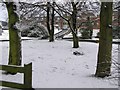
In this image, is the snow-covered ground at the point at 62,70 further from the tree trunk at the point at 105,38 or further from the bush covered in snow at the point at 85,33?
the bush covered in snow at the point at 85,33

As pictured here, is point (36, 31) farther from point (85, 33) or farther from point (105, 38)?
point (105, 38)

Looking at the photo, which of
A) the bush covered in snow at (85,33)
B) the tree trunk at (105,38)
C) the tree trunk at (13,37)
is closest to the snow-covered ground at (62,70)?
the tree trunk at (105,38)

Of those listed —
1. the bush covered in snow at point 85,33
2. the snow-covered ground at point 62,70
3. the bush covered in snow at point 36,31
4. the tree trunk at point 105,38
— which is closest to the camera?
the snow-covered ground at point 62,70

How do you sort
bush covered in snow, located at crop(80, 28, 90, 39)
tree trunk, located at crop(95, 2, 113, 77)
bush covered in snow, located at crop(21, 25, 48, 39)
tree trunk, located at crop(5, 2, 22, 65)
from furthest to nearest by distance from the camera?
1. bush covered in snow, located at crop(21, 25, 48, 39)
2. bush covered in snow, located at crop(80, 28, 90, 39)
3. tree trunk, located at crop(95, 2, 113, 77)
4. tree trunk, located at crop(5, 2, 22, 65)

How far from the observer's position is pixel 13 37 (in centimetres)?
973

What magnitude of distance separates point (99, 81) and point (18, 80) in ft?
9.25

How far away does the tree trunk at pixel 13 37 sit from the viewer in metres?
9.54

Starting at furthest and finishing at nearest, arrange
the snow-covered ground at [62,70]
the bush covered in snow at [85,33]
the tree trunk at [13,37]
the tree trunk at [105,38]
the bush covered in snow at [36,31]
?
1. the bush covered in snow at [36,31]
2. the bush covered in snow at [85,33]
3. the tree trunk at [105,38]
4. the tree trunk at [13,37]
5. the snow-covered ground at [62,70]

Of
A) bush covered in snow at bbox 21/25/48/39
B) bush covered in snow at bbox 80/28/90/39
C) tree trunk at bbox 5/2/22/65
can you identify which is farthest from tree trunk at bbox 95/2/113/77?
bush covered in snow at bbox 80/28/90/39

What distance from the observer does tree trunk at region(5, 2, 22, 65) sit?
954 cm

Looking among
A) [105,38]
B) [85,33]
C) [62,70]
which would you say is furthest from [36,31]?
[105,38]

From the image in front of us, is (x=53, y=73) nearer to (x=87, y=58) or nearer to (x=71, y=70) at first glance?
(x=71, y=70)

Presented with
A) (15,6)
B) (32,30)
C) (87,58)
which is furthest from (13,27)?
(32,30)

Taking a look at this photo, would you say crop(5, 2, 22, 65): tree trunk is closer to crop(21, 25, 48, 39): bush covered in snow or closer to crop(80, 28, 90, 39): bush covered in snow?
crop(21, 25, 48, 39): bush covered in snow
